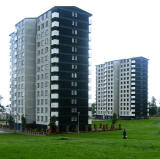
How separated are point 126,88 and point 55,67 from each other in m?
→ 77.1

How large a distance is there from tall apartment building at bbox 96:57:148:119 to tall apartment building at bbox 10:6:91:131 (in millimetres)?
66420

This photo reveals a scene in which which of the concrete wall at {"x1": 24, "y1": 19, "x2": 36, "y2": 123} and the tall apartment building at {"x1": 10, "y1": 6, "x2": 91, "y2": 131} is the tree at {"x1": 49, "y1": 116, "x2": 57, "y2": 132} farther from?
the concrete wall at {"x1": 24, "y1": 19, "x2": 36, "y2": 123}

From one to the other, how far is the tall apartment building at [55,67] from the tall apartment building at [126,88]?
6642cm

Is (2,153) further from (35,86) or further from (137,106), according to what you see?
(137,106)

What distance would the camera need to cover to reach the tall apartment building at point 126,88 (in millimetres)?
138875

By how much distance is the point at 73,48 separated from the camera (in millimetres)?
75812

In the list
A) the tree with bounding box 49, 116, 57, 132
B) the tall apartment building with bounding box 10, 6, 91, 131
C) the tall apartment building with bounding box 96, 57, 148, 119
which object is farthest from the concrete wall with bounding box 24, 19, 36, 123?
the tall apartment building with bounding box 96, 57, 148, 119

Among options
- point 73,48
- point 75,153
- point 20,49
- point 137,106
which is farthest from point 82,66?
point 137,106

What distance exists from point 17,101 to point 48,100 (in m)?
18.9

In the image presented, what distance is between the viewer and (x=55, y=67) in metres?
72.6

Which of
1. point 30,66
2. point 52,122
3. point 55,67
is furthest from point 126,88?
point 52,122

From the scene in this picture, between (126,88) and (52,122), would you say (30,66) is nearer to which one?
(52,122)

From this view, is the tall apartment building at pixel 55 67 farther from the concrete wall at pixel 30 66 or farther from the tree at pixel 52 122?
the tree at pixel 52 122

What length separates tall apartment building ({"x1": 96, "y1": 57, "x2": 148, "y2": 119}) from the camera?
139 meters
